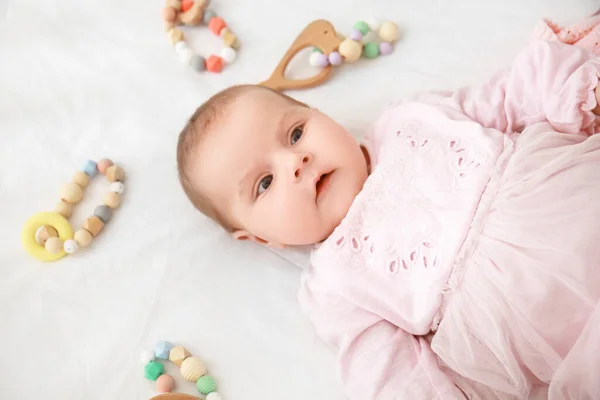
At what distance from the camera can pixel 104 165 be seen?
1243 millimetres

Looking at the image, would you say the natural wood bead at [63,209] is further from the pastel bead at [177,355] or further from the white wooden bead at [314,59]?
the white wooden bead at [314,59]

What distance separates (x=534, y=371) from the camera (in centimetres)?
89

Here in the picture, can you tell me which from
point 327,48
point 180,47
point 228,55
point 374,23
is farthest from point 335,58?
point 180,47

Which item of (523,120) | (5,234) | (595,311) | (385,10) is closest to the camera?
(595,311)

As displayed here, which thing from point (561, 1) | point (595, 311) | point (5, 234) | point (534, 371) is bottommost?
point (534, 371)

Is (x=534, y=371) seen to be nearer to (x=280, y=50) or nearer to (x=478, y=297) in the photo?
(x=478, y=297)

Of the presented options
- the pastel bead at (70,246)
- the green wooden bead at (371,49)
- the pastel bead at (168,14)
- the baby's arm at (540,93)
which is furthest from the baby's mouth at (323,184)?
the pastel bead at (168,14)

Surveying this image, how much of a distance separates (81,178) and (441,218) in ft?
2.31

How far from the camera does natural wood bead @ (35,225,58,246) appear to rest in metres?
1.17

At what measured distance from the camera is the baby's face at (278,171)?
1012 mm

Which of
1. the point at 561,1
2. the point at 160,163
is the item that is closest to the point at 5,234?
the point at 160,163

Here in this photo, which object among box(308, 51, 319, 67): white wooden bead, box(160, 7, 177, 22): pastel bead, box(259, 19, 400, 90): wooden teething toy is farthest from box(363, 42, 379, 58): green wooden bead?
box(160, 7, 177, 22): pastel bead

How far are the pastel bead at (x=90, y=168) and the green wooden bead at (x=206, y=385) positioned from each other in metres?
0.48

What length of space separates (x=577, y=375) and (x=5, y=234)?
102cm
